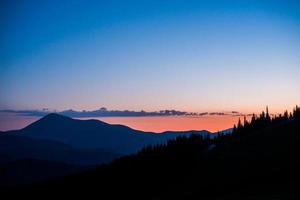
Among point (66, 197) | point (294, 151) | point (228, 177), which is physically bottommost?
point (66, 197)

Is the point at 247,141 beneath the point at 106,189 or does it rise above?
above

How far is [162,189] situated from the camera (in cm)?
12481

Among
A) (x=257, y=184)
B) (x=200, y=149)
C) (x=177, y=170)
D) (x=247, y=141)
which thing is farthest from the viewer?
(x=200, y=149)

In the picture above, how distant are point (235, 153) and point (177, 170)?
27.2m

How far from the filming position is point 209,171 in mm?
113875

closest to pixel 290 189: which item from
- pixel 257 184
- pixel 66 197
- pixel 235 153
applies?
pixel 257 184

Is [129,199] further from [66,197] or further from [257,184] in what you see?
[257,184]

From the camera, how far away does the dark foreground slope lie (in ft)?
265

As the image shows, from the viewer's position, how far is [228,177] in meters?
98.5

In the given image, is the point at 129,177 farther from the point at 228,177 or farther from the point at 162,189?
the point at 228,177

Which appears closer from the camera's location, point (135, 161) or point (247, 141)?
point (247, 141)

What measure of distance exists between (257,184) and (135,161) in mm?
97980

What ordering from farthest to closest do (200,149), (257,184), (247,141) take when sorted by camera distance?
(200,149) < (247,141) < (257,184)

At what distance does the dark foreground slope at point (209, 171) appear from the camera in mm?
80688
